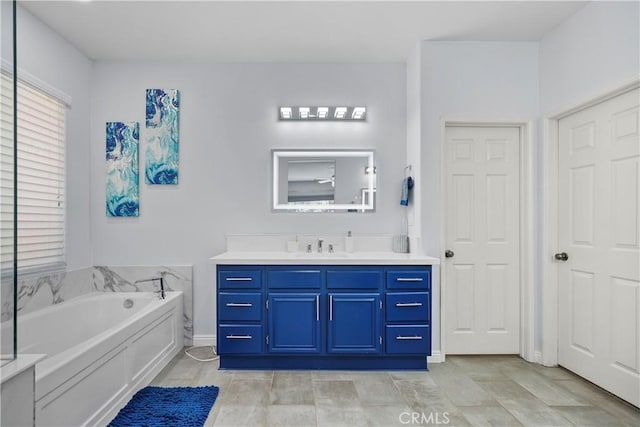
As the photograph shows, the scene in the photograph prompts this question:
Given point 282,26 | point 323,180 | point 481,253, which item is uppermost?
point 282,26

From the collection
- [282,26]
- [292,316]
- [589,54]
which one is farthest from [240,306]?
[589,54]

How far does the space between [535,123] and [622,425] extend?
2221mm

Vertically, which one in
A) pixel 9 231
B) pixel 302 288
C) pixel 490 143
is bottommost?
pixel 302 288

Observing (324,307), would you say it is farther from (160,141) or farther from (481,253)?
(160,141)

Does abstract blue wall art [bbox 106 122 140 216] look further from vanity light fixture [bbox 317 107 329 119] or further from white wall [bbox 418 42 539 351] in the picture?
white wall [bbox 418 42 539 351]

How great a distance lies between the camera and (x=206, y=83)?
132 inches

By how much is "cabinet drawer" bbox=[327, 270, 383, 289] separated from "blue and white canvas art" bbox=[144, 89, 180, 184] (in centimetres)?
177

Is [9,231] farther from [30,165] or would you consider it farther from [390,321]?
[390,321]

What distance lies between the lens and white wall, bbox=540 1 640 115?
86.6 inches

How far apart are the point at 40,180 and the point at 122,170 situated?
2.23ft

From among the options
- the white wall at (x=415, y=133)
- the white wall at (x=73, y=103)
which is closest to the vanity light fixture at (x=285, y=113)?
the white wall at (x=415, y=133)

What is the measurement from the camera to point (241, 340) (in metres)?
2.74

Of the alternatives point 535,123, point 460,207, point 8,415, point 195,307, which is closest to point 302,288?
point 195,307

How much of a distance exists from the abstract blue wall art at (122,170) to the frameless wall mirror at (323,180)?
130 cm
